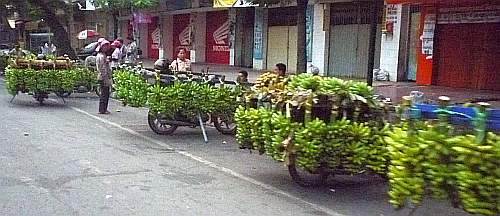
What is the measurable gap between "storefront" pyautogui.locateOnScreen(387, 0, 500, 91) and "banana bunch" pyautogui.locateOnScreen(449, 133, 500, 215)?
520 inches

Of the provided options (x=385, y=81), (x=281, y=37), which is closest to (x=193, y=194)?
(x=385, y=81)

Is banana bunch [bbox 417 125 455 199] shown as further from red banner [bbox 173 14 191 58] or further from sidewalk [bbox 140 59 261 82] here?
red banner [bbox 173 14 191 58]

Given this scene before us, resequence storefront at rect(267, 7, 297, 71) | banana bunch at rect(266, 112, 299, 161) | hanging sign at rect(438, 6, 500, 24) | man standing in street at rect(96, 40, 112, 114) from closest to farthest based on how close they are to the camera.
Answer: banana bunch at rect(266, 112, 299, 161) < man standing in street at rect(96, 40, 112, 114) < hanging sign at rect(438, 6, 500, 24) < storefront at rect(267, 7, 297, 71)

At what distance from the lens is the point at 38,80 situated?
15266 mm

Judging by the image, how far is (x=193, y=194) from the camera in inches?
275

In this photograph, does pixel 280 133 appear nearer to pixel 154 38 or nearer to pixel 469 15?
pixel 469 15

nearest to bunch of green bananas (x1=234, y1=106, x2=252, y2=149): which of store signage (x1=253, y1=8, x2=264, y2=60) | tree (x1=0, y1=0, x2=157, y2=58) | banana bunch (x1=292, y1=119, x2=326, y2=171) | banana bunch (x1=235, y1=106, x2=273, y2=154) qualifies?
banana bunch (x1=235, y1=106, x2=273, y2=154)

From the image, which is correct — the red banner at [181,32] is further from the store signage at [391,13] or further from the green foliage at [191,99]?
the green foliage at [191,99]

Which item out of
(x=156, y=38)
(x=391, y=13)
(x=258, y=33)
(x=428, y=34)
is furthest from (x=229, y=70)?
(x=156, y=38)

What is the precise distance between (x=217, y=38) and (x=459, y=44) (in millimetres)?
17719

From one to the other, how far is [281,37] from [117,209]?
76.8 ft

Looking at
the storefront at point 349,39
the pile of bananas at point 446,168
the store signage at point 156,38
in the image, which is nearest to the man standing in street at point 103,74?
the pile of bananas at point 446,168

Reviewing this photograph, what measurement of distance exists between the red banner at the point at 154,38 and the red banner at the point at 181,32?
176cm

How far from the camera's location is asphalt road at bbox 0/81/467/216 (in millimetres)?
6438
